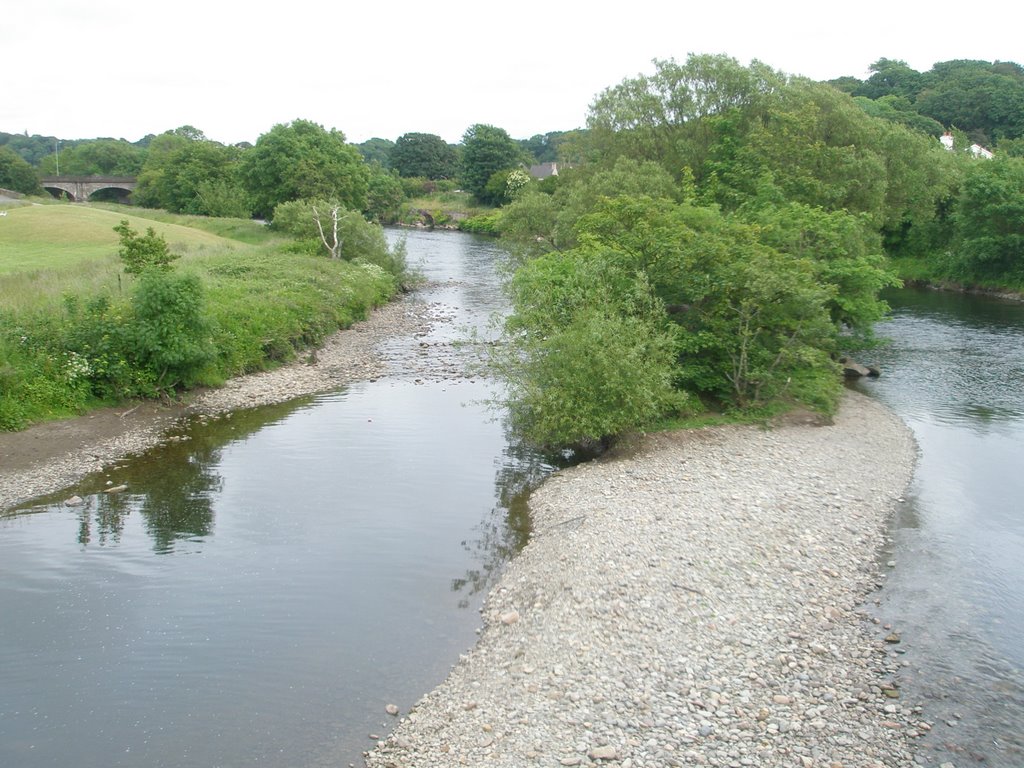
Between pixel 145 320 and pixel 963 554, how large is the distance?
24.9 meters

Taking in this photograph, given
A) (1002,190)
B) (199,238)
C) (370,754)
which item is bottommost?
(370,754)

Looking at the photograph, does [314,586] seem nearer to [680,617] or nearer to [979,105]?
[680,617]

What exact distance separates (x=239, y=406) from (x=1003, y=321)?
42129 millimetres

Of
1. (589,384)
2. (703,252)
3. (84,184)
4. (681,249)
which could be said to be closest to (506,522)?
(589,384)

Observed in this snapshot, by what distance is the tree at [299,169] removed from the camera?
233 ft

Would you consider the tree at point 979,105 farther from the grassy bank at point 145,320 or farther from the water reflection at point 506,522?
the water reflection at point 506,522

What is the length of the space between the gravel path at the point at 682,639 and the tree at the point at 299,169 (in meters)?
57.6

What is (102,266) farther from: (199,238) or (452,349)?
(199,238)

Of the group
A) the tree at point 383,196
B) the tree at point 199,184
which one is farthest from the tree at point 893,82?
the tree at point 199,184

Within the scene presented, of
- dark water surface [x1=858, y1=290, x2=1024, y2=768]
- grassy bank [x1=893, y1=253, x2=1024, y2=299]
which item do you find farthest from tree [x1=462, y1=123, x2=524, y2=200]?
dark water surface [x1=858, y1=290, x2=1024, y2=768]

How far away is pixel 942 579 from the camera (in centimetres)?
1585

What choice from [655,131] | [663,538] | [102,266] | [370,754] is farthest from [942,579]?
[102,266]

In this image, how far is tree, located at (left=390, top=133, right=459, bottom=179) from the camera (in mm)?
153500

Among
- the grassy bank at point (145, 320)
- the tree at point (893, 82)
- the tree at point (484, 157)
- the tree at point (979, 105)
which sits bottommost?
the grassy bank at point (145, 320)
